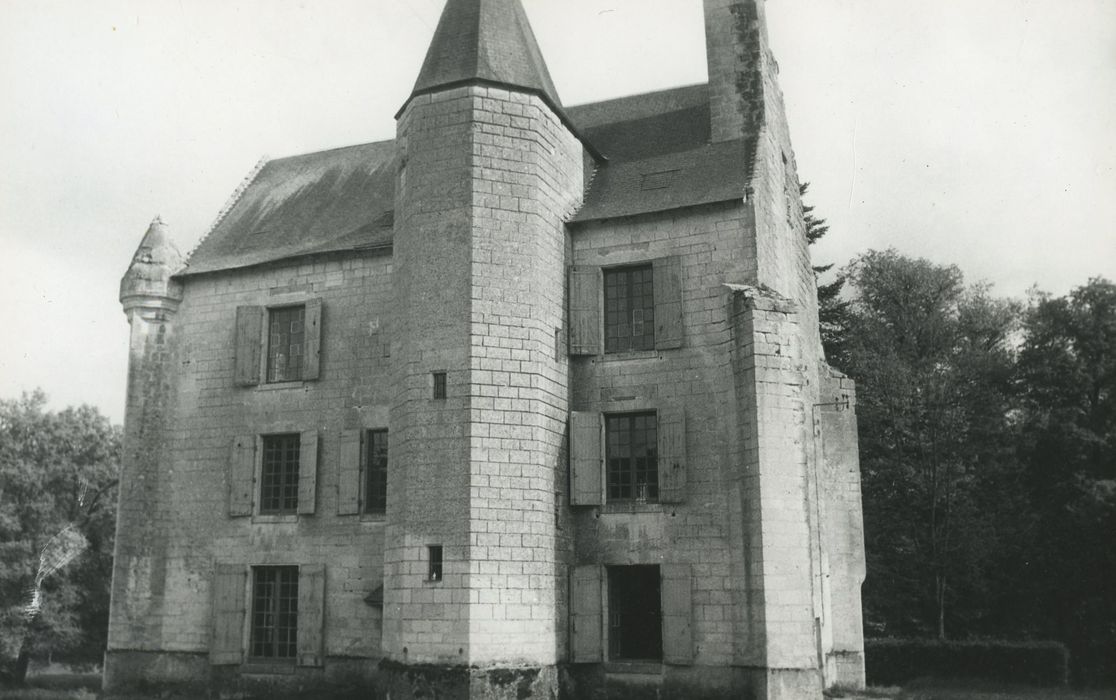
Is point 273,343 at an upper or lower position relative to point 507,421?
upper

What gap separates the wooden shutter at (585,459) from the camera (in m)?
16.8

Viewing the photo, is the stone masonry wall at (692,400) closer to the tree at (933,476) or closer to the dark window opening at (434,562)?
the dark window opening at (434,562)

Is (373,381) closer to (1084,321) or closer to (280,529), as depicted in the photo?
(280,529)

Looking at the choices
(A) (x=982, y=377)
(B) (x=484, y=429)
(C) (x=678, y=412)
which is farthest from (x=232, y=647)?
(A) (x=982, y=377)

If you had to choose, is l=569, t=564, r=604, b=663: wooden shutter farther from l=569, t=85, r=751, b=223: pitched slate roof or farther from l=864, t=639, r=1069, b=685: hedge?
l=864, t=639, r=1069, b=685: hedge

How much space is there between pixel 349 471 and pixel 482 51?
8002 mm

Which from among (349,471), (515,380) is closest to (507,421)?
(515,380)

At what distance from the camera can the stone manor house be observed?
1554 cm

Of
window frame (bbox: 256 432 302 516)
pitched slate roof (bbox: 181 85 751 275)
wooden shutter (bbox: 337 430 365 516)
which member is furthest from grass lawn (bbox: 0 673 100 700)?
pitched slate roof (bbox: 181 85 751 275)

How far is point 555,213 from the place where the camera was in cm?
1769

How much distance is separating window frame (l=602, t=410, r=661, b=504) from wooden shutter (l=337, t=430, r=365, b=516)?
183 inches

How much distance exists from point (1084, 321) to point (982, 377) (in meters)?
3.34

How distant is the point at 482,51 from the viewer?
17.6 metres

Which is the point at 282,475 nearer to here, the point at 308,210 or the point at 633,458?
the point at 308,210
